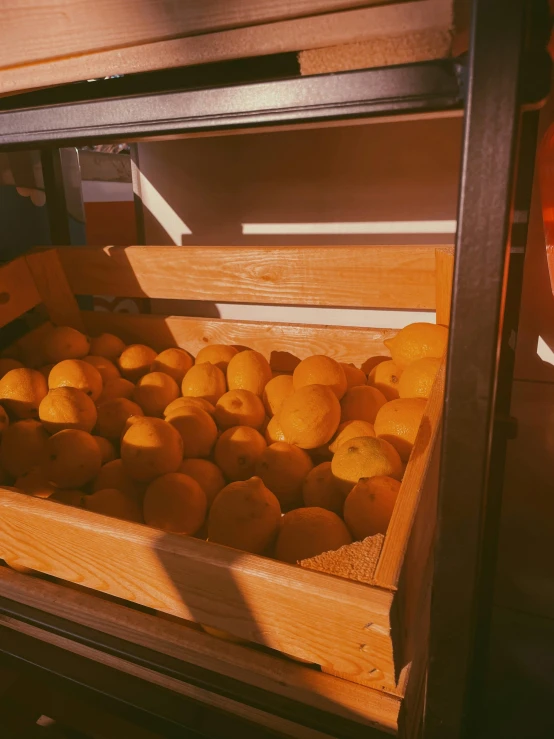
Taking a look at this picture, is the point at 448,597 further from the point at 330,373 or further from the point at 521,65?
the point at 330,373

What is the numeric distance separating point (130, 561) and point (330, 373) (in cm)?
50

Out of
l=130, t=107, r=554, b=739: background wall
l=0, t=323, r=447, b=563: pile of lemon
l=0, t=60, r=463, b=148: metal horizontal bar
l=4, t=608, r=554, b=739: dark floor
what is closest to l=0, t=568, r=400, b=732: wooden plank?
l=0, t=323, r=447, b=563: pile of lemon

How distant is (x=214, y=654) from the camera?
60 cm

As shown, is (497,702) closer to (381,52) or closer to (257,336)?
(257,336)

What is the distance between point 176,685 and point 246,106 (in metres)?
0.66

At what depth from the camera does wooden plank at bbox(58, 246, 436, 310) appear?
1.00 m

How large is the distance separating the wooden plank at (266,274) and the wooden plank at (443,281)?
33mm

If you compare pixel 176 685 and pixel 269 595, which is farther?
pixel 176 685

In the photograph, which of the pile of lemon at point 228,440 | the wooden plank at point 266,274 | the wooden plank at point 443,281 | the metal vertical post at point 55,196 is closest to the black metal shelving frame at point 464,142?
the pile of lemon at point 228,440

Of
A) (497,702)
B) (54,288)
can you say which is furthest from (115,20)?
(497,702)

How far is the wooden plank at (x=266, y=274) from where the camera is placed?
997mm

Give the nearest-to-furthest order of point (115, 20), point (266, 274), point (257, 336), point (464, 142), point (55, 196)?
point (464, 142), point (115, 20), point (266, 274), point (257, 336), point (55, 196)

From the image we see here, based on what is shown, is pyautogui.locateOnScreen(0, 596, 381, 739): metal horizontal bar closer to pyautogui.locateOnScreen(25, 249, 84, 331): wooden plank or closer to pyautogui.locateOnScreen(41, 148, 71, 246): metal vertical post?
pyautogui.locateOnScreen(25, 249, 84, 331): wooden plank

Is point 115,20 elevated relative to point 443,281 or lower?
elevated
